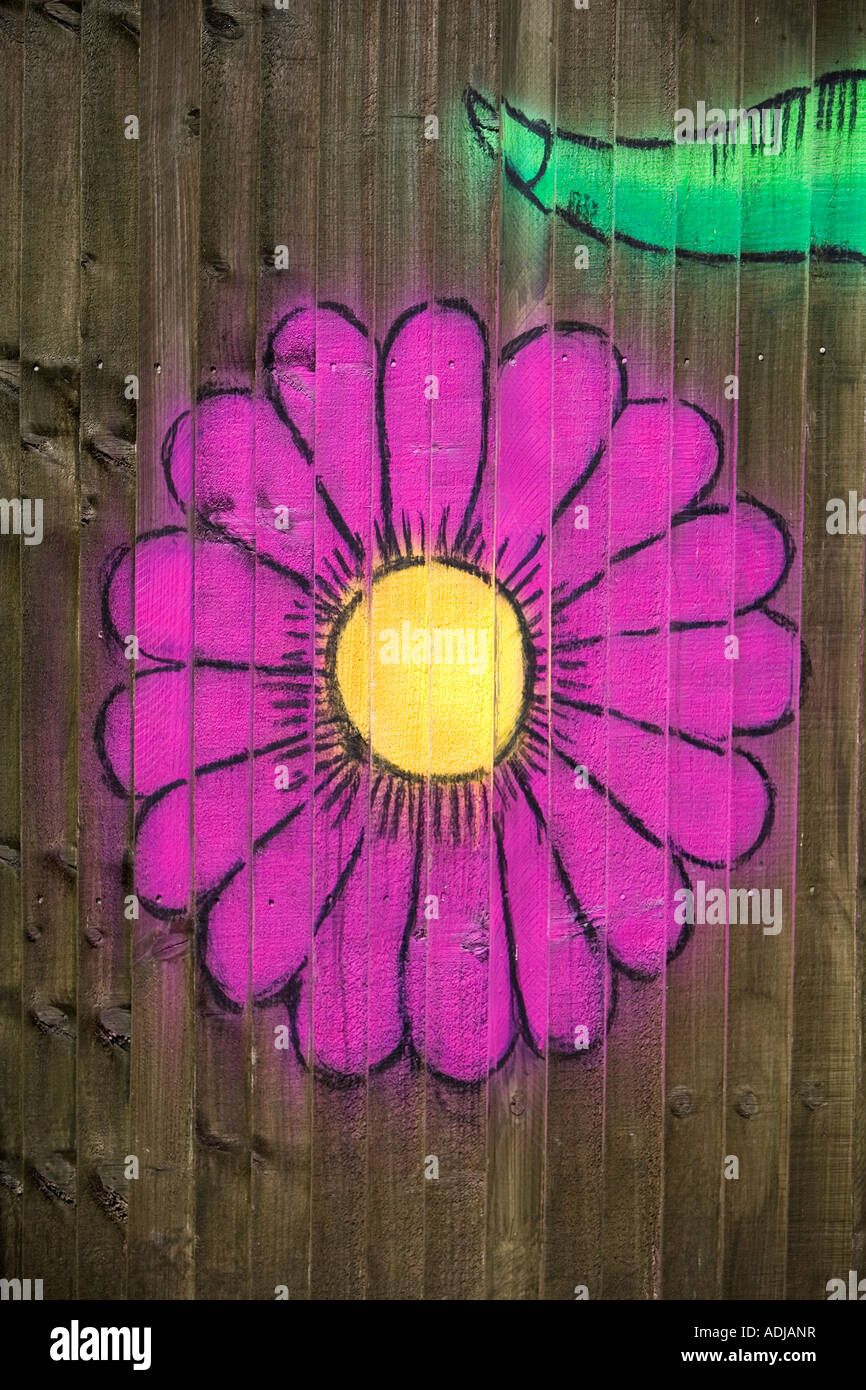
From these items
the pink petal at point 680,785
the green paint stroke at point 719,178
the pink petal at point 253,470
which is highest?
the green paint stroke at point 719,178

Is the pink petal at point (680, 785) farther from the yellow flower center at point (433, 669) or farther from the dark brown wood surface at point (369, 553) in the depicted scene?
the yellow flower center at point (433, 669)

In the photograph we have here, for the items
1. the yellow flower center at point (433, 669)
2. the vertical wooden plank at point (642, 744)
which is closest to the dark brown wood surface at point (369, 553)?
the vertical wooden plank at point (642, 744)

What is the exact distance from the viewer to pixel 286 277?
7.20ft

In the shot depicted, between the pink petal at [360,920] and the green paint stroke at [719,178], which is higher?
the green paint stroke at [719,178]

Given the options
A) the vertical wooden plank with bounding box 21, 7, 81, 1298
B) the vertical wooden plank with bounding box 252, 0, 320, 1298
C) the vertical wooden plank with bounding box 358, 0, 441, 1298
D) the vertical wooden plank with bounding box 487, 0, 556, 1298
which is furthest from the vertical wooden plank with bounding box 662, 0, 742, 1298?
the vertical wooden plank with bounding box 21, 7, 81, 1298

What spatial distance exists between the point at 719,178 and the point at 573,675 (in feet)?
3.48

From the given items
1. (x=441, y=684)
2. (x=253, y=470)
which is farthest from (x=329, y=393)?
(x=441, y=684)

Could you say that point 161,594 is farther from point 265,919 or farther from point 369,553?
point 265,919

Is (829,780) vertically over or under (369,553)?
under

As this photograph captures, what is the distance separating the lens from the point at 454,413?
2.20 meters

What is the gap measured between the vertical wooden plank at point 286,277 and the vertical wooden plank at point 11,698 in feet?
1.69

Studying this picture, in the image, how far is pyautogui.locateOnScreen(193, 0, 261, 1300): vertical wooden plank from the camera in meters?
2.19

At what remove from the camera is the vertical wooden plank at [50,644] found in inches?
87.4
